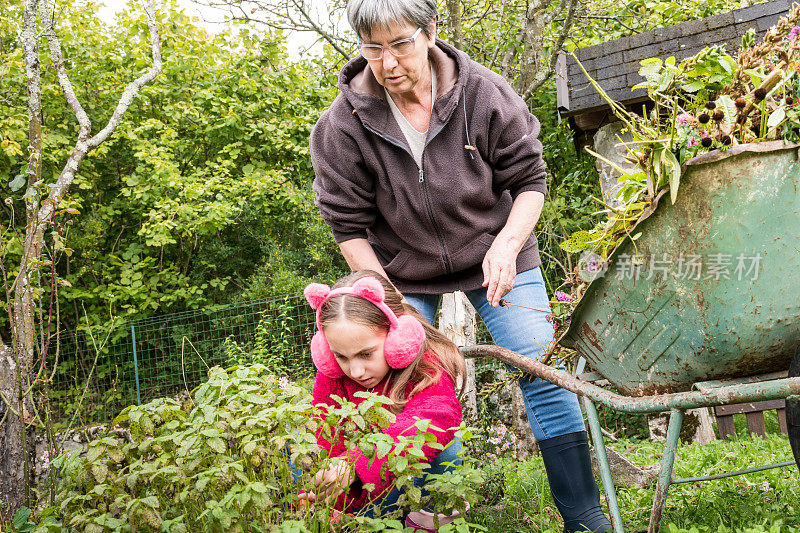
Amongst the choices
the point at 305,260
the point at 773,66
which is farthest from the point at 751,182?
the point at 305,260

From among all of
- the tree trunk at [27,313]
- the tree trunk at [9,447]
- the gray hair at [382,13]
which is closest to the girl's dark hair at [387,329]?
the gray hair at [382,13]

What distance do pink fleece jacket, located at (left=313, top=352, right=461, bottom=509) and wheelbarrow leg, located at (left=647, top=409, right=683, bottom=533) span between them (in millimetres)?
521

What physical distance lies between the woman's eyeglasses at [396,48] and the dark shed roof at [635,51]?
381 centimetres

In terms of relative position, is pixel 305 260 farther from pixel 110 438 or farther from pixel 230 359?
pixel 110 438

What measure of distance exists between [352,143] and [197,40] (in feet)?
25.5

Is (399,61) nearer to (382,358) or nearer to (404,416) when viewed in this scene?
(382,358)

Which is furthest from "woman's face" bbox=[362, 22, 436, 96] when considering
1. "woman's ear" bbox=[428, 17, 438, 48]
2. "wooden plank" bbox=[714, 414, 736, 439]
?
"wooden plank" bbox=[714, 414, 736, 439]

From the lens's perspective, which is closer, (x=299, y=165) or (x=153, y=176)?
(x=153, y=176)

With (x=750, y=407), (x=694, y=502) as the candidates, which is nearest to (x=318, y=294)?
(x=694, y=502)

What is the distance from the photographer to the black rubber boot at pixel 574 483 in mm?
2006

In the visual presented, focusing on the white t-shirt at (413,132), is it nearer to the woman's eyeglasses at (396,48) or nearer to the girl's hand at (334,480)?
the woman's eyeglasses at (396,48)

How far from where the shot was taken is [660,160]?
4.65 feet

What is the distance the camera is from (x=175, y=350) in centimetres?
691

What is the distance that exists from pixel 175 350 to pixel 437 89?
17.4 ft
